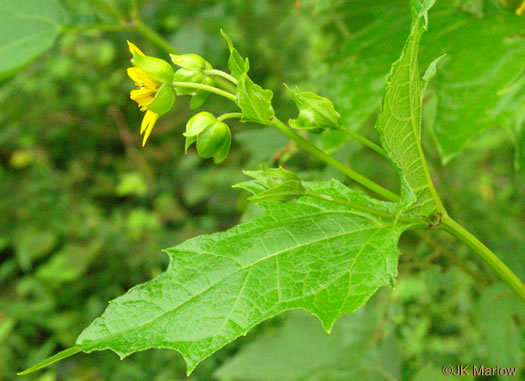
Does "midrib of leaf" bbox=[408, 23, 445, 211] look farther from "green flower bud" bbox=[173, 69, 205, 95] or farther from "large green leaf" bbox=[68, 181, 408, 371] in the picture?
"green flower bud" bbox=[173, 69, 205, 95]

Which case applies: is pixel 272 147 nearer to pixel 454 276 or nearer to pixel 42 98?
pixel 454 276

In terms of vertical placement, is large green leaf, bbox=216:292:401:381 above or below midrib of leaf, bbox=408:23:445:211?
below

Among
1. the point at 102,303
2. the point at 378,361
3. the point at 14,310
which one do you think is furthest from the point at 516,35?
the point at 14,310

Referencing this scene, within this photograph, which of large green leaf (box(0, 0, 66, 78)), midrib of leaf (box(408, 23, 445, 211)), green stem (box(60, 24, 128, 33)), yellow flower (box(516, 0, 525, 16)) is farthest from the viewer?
green stem (box(60, 24, 128, 33))

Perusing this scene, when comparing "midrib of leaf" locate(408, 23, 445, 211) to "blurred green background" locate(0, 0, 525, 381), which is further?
"blurred green background" locate(0, 0, 525, 381)

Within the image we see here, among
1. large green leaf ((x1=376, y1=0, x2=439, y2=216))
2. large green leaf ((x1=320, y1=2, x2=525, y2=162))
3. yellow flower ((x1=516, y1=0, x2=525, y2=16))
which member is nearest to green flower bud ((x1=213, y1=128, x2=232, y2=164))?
large green leaf ((x1=376, y1=0, x2=439, y2=216))

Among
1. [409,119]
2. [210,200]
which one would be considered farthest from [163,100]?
[210,200]
